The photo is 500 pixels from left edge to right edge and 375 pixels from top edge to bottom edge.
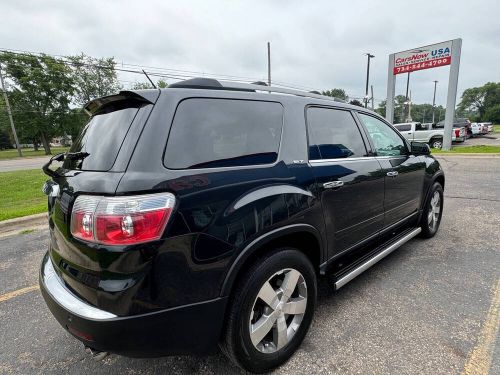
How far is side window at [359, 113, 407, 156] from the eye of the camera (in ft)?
10.3

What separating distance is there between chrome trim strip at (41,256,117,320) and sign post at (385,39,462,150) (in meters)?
20.4

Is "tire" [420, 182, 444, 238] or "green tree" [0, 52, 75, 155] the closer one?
"tire" [420, 182, 444, 238]

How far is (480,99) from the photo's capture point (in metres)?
86.4

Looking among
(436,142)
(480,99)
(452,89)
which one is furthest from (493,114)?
(452,89)

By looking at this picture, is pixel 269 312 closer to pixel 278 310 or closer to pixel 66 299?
pixel 278 310

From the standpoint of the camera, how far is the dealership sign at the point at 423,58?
16.8 metres

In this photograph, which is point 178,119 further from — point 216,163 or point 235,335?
point 235,335

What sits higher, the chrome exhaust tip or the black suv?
the black suv

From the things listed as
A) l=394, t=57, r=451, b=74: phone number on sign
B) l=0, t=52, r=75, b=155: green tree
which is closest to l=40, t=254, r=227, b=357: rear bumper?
l=394, t=57, r=451, b=74: phone number on sign

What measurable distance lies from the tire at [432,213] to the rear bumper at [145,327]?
3.49m

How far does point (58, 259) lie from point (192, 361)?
1125 mm

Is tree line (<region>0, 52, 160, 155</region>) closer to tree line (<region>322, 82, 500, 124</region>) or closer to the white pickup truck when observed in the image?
the white pickup truck

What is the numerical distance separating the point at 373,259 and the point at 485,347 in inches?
38.6

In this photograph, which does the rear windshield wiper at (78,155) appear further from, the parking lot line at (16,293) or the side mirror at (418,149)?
the side mirror at (418,149)
